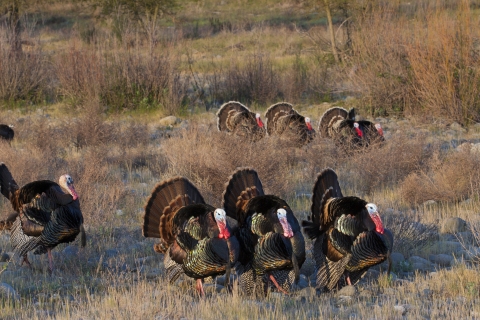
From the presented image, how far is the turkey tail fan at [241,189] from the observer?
20.9 ft

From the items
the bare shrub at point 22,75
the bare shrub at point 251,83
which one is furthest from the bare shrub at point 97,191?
the bare shrub at point 22,75

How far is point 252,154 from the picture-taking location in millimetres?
8875

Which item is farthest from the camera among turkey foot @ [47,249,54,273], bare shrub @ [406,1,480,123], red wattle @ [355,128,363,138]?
bare shrub @ [406,1,480,123]

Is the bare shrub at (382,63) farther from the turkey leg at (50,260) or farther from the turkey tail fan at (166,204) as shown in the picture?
the turkey leg at (50,260)

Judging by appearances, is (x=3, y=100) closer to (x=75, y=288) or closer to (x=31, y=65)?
(x=31, y=65)

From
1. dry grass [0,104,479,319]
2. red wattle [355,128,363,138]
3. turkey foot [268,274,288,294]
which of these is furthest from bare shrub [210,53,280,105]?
turkey foot [268,274,288,294]

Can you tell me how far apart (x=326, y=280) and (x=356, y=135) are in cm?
511

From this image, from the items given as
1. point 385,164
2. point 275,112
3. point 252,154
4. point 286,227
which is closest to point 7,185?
point 286,227

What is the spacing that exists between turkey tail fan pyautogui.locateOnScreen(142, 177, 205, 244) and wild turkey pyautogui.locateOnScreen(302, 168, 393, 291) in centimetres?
114

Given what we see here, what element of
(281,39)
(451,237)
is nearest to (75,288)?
(451,237)

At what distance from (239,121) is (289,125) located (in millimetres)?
898

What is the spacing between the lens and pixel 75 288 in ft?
19.7

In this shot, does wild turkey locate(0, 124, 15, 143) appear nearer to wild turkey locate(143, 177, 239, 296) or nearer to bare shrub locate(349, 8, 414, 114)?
wild turkey locate(143, 177, 239, 296)

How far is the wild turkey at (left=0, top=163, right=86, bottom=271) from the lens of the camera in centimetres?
645
